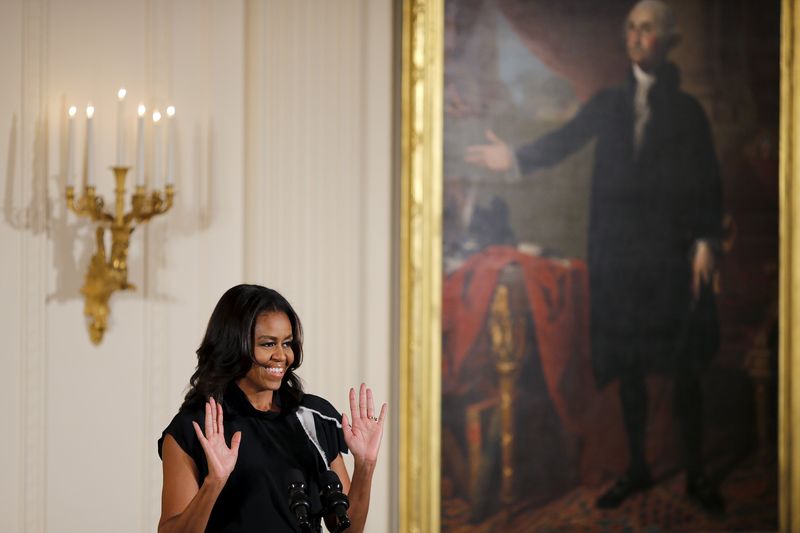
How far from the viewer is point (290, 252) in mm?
5465

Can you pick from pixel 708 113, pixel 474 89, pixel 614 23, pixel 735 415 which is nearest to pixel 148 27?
pixel 474 89

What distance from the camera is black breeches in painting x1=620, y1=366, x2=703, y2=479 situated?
5.88m

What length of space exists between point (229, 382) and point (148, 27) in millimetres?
2602

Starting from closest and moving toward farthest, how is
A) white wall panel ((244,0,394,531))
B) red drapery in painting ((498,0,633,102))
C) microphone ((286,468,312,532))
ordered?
microphone ((286,468,312,532))
white wall panel ((244,0,394,531))
red drapery in painting ((498,0,633,102))

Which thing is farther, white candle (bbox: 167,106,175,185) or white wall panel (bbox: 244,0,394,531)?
white wall panel (bbox: 244,0,394,531)

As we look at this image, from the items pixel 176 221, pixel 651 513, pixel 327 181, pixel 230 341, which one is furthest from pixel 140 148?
pixel 651 513

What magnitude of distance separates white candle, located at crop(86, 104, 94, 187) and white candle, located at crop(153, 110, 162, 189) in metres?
0.30

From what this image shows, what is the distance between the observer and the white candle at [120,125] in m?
5.04

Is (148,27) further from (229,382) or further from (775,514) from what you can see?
(775,514)

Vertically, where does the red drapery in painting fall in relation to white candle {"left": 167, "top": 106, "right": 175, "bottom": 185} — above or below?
above

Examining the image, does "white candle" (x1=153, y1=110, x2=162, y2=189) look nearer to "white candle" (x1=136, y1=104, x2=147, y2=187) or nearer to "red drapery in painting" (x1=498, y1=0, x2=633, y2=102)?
"white candle" (x1=136, y1=104, x2=147, y2=187)

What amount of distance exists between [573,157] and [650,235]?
2.04 feet

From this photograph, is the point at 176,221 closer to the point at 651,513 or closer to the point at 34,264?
the point at 34,264

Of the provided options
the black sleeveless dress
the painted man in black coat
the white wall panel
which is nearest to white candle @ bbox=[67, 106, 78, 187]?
the white wall panel
